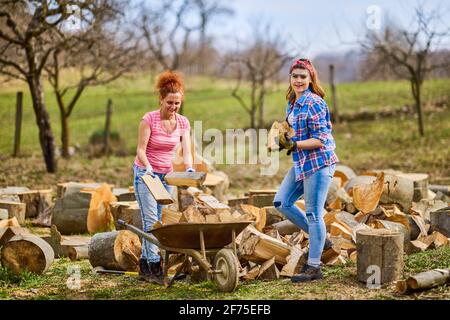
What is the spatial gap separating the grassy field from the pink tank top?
1020 millimetres

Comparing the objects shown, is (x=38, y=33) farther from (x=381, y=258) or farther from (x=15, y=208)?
(x=381, y=258)

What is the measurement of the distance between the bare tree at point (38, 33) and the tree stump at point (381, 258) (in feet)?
28.3

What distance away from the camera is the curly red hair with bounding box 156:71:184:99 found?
5.74 m

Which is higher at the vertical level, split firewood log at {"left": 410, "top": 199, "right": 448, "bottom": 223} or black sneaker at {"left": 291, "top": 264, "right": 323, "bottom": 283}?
split firewood log at {"left": 410, "top": 199, "right": 448, "bottom": 223}

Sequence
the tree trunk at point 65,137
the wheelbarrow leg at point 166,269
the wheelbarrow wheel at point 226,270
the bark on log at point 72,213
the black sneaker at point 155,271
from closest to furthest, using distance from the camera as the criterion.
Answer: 1. the wheelbarrow wheel at point 226,270
2. the wheelbarrow leg at point 166,269
3. the black sneaker at point 155,271
4. the bark on log at point 72,213
5. the tree trunk at point 65,137

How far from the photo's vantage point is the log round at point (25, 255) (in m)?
6.26

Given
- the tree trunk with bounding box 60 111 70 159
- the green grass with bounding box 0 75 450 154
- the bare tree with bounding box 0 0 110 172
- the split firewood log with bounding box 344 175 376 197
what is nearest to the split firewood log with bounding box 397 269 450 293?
the split firewood log with bounding box 344 175 376 197

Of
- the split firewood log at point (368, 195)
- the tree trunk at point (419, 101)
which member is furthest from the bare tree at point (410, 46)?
the split firewood log at point (368, 195)

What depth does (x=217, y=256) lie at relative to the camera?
5398 mm

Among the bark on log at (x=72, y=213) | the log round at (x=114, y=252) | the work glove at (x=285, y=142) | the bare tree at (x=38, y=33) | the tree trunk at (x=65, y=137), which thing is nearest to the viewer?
the work glove at (x=285, y=142)

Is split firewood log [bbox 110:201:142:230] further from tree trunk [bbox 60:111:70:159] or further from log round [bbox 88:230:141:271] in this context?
tree trunk [bbox 60:111:70:159]

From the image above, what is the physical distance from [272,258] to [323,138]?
48.5 inches

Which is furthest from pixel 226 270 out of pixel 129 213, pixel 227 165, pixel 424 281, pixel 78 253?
pixel 227 165

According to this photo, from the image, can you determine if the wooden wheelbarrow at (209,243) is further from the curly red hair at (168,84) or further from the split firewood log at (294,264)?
the curly red hair at (168,84)
